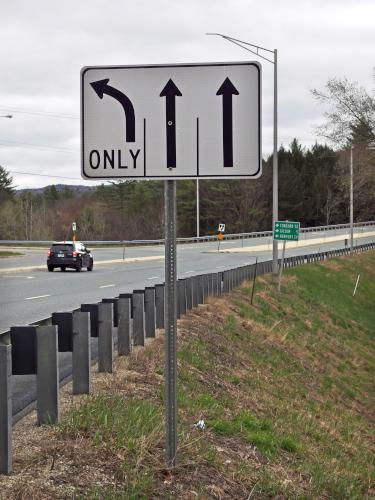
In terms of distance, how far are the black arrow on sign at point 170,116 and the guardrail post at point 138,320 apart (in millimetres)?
6131

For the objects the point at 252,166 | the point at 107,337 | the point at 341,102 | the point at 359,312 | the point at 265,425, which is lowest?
the point at 359,312

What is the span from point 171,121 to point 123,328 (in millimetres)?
5432

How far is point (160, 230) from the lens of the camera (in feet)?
321

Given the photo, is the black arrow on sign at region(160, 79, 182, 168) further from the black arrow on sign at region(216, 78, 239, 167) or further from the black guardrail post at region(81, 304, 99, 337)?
the black guardrail post at region(81, 304, 99, 337)

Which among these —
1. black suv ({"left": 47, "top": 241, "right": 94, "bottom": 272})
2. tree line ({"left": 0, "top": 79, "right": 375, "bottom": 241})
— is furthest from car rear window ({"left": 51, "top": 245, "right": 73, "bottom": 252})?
tree line ({"left": 0, "top": 79, "right": 375, "bottom": 241})

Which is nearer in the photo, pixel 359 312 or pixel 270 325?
pixel 270 325

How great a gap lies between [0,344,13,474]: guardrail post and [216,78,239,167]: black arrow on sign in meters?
1.91

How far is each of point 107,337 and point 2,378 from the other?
3533mm

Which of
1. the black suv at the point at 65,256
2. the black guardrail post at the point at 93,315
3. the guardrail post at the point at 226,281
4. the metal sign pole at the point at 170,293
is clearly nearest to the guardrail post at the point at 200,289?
the guardrail post at the point at 226,281

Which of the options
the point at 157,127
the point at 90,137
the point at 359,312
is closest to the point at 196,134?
the point at 157,127

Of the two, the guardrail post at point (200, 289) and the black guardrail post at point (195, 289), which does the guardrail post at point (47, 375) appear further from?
the guardrail post at point (200, 289)

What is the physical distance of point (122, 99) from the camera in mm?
4891

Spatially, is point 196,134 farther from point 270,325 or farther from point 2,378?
point 270,325

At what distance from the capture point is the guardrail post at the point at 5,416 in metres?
5.12
